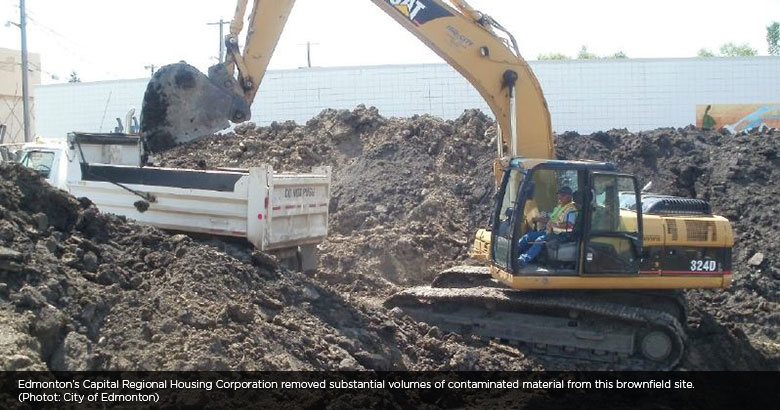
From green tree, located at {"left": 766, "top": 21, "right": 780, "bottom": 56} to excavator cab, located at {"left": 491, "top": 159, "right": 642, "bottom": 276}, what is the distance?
184 feet

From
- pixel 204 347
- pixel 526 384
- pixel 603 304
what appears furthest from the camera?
pixel 603 304

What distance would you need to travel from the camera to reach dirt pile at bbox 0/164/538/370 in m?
5.43

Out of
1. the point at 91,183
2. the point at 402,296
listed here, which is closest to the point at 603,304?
the point at 402,296

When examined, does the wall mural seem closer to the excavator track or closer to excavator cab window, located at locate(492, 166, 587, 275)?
the excavator track

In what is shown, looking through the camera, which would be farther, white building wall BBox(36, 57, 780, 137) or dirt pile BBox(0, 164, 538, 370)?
white building wall BBox(36, 57, 780, 137)

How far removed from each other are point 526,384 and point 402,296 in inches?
86.4

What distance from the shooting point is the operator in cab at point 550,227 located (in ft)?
28.3

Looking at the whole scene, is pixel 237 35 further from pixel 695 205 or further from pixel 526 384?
pixel 695 205

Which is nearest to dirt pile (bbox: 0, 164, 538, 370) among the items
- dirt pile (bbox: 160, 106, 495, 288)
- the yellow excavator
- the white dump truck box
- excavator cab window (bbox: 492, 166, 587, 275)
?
the white dump truck box

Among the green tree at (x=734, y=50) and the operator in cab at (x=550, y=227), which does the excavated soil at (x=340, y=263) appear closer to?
the operator in cab at (x=550, y=227)

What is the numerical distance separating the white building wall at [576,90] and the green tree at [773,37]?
Answer: 134 feet

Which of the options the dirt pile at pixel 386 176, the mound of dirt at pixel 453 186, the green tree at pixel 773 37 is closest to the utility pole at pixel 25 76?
the mound of dirt at pixel 453 186

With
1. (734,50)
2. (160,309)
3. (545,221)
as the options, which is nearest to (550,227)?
(545,221)

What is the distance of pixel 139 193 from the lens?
875cm
